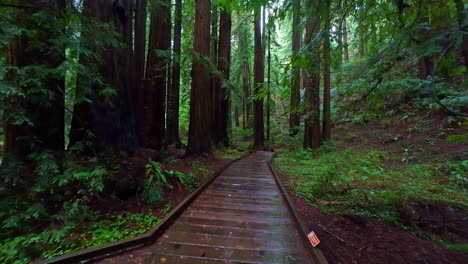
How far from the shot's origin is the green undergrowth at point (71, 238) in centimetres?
246

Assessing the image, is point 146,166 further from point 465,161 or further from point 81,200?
point 465,161

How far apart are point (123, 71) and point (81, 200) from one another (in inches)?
141

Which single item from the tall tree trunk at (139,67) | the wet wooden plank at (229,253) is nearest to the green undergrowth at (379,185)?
the wet wooden plank at (229,253)

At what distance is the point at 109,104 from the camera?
Answer: 16.2 feet

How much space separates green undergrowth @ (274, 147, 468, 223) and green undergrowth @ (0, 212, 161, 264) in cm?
336

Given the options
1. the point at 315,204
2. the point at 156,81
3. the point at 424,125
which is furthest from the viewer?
the point at 424,125

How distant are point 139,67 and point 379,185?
8889 millimetres

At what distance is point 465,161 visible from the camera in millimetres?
6812

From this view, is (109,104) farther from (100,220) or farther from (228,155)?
(228,155)

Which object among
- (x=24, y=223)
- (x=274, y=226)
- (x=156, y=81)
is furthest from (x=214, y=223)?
(x=156, y=81)

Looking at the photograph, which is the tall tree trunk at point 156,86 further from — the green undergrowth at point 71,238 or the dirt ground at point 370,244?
the dirt ground at point 370,244

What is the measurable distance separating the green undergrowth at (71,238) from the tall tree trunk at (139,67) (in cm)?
483

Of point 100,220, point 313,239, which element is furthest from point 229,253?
point 100,220

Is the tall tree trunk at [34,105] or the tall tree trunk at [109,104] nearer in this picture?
the tall tree trunk at [34,105]
